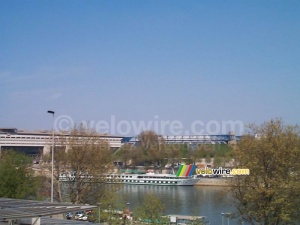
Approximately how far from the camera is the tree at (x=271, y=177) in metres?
8.73

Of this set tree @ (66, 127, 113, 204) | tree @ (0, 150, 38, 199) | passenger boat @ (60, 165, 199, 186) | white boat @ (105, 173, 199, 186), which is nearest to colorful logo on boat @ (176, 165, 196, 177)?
passenger boat @ (60, 165, 199, 186)

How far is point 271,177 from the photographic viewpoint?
9.02 m

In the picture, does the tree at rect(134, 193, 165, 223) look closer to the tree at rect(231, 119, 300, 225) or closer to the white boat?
the tree at rect(231, 119, 300, 225)

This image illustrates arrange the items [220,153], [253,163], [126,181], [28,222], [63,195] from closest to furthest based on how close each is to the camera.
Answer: [28,222], [253,163], [63,195], [126,181], [220,153]

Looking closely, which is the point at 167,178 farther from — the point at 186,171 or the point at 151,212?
the point at 151,212

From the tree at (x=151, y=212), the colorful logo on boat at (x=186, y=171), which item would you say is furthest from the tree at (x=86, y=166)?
the colorful logo on boat at (x=186, y=171)

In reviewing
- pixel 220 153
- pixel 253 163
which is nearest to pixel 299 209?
pixel 253 163

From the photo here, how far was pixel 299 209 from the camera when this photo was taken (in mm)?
9086

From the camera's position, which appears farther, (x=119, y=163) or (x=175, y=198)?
(x=119, y=163)

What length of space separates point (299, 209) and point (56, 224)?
Result: 5548mm

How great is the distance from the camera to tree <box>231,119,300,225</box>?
8727mm

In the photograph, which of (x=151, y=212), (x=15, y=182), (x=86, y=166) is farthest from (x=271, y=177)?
(x=15, y=182)

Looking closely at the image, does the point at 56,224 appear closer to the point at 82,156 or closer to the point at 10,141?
the point at 82,156

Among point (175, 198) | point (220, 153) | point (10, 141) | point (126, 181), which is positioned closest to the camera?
point (175, 198)
